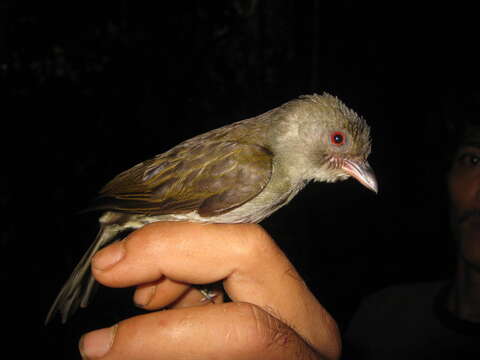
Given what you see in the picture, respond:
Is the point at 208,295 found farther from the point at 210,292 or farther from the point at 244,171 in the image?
the point at 244,171

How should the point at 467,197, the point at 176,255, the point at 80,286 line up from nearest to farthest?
the point at 176,255 → the point at 80,286 → the point at 467,197

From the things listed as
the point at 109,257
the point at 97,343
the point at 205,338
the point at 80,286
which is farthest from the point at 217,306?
the point at 80,286

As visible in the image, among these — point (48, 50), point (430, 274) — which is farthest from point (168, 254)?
point (430, 274)

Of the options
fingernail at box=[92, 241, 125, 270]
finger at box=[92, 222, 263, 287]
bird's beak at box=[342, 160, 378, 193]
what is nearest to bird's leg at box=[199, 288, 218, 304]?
finger at box=[92, 222, 263, 287]

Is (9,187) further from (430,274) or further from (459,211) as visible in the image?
(430,274)

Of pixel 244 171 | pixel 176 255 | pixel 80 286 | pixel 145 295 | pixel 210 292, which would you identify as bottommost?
pixel 210 292

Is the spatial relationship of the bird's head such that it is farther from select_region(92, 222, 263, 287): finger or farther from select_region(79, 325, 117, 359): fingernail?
select_region(79, 325, 117, 359): fingernail
